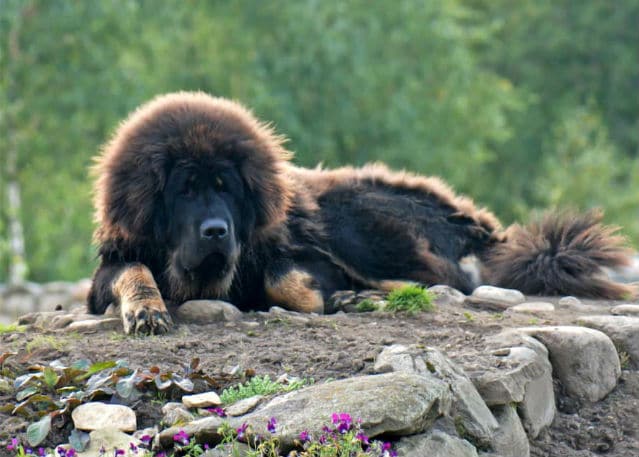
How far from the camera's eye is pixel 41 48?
1972 cm

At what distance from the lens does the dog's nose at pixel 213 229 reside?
20.1 ft

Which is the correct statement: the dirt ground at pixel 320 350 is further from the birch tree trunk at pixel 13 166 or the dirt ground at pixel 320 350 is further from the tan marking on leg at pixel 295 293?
the birch tree trunk at pixel 13 166

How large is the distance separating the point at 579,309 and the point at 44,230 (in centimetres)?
1470

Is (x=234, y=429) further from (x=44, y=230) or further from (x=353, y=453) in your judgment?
(x=44, y=230)

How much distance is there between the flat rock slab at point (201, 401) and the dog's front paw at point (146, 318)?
1219 mm

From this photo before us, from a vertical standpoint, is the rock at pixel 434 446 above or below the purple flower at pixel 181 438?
below

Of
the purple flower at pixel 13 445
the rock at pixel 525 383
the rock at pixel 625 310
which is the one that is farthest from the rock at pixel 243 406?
the rock at pixel 625 310

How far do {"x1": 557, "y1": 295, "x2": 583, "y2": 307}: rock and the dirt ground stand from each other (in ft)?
2.34

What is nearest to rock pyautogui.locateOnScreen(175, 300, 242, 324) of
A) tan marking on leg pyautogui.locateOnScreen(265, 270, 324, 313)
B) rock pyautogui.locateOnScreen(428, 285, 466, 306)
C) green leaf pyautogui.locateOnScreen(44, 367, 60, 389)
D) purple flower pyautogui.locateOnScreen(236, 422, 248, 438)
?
tan marking on leg pyautogui.locateOnScreen(265, 270, 324, 313)

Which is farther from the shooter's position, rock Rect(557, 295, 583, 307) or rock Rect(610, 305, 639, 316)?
rock Rect(557, 295, 583, 307)

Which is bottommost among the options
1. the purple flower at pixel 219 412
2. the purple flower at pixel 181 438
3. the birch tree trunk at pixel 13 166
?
the birch tree trunk at pixel 13 166

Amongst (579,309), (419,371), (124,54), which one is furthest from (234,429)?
(124,54)

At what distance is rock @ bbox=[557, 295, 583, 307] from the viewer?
679 cm

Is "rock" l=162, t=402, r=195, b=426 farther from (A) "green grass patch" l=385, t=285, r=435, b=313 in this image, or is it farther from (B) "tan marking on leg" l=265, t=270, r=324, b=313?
Result: (B) "tan marking on leg" l=265, t=270, r=324, b=313
